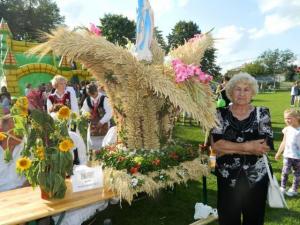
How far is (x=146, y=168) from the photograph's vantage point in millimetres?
3010

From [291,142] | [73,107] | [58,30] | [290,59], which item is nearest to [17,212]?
[58,30]

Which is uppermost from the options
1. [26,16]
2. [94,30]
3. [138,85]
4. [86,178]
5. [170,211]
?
[26,16]

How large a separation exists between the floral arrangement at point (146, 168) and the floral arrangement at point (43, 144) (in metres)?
0.45

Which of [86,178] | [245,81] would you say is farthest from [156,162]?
[245,81]

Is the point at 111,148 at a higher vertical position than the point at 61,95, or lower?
lower

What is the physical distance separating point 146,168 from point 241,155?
2.65ft

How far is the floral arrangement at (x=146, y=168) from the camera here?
9.53 feet

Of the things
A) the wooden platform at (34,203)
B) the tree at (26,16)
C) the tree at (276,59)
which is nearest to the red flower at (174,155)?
the wooden platform at (34,203)

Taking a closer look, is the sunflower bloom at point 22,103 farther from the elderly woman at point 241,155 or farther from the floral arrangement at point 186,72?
the elderly woman at point 241,155

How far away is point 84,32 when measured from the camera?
3023 mm

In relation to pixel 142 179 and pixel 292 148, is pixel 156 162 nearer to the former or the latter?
pixel 142 179

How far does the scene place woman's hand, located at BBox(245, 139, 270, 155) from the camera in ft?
8.92

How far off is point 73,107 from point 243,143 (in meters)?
3.70

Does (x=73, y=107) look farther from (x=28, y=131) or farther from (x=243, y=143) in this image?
(x=243, y=143)
